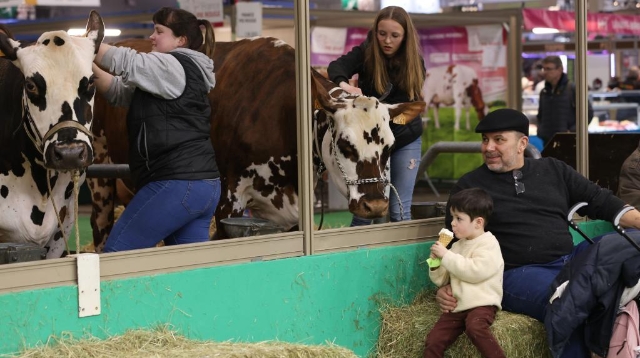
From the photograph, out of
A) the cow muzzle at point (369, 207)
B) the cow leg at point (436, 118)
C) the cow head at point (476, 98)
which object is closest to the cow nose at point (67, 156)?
the cow muzzle at point (369, 207)

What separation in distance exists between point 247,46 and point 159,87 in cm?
212

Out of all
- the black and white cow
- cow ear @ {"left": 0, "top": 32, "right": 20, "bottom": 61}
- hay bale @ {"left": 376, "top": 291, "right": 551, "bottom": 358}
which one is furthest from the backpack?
cow ear @ {"left": 0, "top": 32, "right": 20, "bottom": 61}

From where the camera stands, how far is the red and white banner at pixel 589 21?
16078 millimetres

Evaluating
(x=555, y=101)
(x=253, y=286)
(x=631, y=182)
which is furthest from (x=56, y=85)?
(x=555, y=101)

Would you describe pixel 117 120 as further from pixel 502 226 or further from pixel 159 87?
pixel 502 226

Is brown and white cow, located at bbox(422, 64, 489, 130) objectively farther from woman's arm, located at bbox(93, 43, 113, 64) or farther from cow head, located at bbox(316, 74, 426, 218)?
woman's arm, located at bbox(93, 43, 113, 64)

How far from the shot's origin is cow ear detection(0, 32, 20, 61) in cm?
521

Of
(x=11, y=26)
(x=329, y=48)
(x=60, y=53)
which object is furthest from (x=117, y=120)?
(x=11, y=26)

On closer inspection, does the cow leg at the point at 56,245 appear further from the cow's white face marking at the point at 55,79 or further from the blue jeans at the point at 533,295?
the blue jeans at the point at 533,295

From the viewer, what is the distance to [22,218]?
5.68m

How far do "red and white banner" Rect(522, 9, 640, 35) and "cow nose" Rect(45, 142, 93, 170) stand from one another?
11.8 metres

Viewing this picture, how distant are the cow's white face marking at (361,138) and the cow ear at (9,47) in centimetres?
199

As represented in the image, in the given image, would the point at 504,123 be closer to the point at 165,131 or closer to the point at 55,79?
the point at 165,131

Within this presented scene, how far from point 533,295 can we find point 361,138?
139 cm
